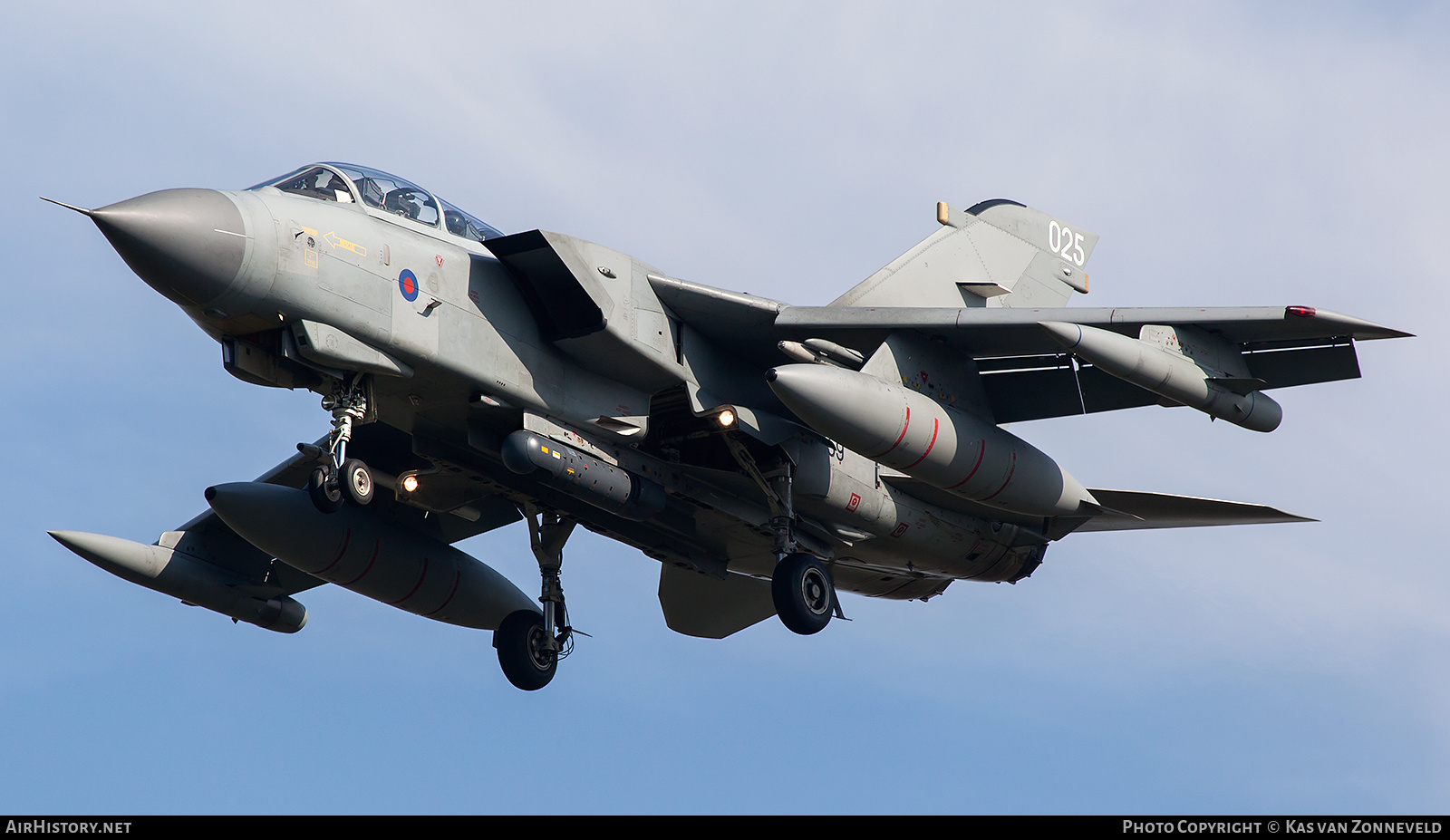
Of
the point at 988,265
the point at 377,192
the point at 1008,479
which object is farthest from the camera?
the point at 988,265

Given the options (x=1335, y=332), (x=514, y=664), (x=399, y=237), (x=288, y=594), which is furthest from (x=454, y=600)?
(x=1335, y=332)

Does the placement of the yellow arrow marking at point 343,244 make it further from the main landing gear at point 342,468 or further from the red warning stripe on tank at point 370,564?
the red warning stripe on tank at point 370,564

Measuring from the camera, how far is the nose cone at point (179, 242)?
12672 mm

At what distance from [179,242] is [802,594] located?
742 cm

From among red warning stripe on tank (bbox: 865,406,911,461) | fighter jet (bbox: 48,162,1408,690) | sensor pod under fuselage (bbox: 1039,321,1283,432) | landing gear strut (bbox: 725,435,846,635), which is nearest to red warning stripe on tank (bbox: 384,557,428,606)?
fighter jet (bbox: 48,162,1408,690)

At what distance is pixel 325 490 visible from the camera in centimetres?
1349

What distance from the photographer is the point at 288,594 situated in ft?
64.5

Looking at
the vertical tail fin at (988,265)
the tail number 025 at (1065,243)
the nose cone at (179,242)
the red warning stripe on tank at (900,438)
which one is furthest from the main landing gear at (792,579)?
the nose cone at (179,242)

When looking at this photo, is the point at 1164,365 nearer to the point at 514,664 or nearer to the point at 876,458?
the point at 876,458

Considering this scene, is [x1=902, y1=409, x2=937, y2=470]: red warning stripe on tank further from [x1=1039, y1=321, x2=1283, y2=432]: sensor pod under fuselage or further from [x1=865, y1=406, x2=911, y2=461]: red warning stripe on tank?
[x1=1039, y1=321, x2=1283, y2=432]: sensor pod under fuselage

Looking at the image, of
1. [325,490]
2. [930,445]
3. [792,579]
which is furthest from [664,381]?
[325,490]

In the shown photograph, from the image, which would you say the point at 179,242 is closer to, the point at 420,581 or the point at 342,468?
the point at 342,468
